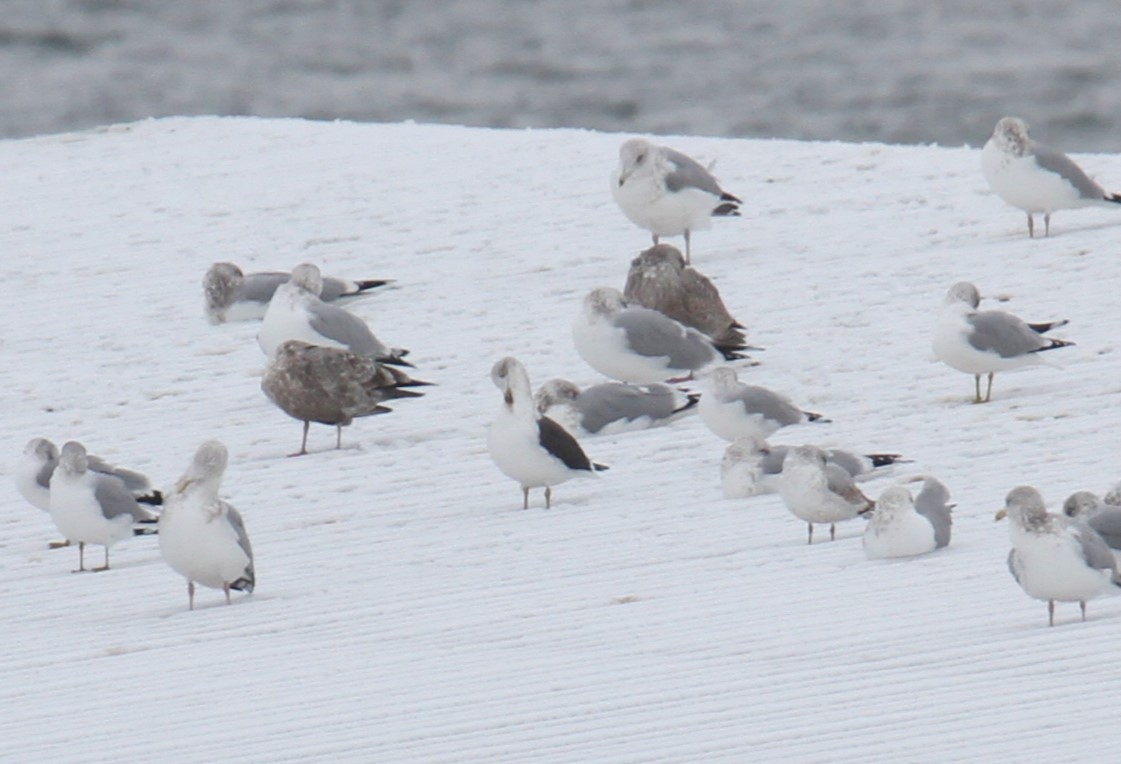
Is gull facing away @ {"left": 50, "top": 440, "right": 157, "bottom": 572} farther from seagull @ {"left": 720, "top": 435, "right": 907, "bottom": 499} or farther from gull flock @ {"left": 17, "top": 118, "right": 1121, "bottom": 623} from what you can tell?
seagull @ {"left": 720, "top": 435, "right": 907, "bottom": 499}

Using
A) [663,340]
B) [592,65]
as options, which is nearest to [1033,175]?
[663,340]

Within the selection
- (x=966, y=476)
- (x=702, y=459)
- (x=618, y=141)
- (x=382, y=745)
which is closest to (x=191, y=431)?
(x=702, y=459)

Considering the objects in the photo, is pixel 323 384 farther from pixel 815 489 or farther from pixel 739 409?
pixel 815 489

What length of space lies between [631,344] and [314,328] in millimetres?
1638

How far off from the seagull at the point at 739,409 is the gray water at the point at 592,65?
2612 cm

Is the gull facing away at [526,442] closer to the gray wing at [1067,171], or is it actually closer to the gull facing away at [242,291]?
the gull facing away at [242,291]

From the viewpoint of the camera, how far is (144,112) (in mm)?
40844

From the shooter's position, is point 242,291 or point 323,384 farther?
point 242,291

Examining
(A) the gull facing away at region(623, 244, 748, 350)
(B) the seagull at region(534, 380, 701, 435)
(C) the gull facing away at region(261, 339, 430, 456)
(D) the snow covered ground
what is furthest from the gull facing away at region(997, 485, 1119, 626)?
(A) the gull facing away at region(623, 244, 748, 350)

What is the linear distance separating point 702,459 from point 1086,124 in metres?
29.2

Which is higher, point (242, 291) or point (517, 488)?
point (242, 291)

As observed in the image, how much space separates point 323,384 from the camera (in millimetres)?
11180

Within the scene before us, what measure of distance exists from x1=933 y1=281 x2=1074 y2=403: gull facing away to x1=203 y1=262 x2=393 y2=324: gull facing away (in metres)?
4.34

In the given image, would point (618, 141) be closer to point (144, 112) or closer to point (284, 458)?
point (284, 458)
